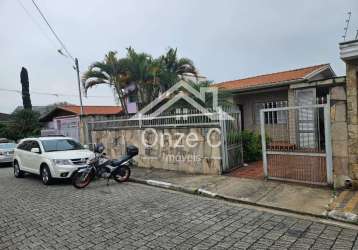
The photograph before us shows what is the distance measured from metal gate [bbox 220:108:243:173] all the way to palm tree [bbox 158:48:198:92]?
18.9 ft

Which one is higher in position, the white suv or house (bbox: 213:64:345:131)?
→ house (bbox: 213:64:345:131)

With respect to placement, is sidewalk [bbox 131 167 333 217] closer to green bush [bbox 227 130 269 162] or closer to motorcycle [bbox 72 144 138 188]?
motorcycle [bbox 72 144 138 188]

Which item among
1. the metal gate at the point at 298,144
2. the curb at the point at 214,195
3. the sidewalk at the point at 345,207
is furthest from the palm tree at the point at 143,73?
the sidewalk at the point at 345,207

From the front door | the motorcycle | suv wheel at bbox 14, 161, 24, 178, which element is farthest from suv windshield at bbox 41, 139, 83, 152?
A: the front door

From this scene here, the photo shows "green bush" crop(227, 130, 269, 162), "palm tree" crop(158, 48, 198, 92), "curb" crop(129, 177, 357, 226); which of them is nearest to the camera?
"curb" crop(129, 177, 357, 226)

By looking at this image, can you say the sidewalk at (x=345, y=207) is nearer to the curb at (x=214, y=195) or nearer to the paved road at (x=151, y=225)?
the curb at (x=214, y=195)

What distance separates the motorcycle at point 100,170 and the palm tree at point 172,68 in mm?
6208

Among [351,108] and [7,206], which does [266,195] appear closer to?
[351,108]

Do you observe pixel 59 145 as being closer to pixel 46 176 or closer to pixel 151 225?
pixel 46 176

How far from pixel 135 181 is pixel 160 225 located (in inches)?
164

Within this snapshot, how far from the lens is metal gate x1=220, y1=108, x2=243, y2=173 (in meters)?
8.22

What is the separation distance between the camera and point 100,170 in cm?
840

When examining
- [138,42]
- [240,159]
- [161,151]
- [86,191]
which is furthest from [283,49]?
[86,191]

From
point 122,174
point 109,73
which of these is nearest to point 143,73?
point 109,73
